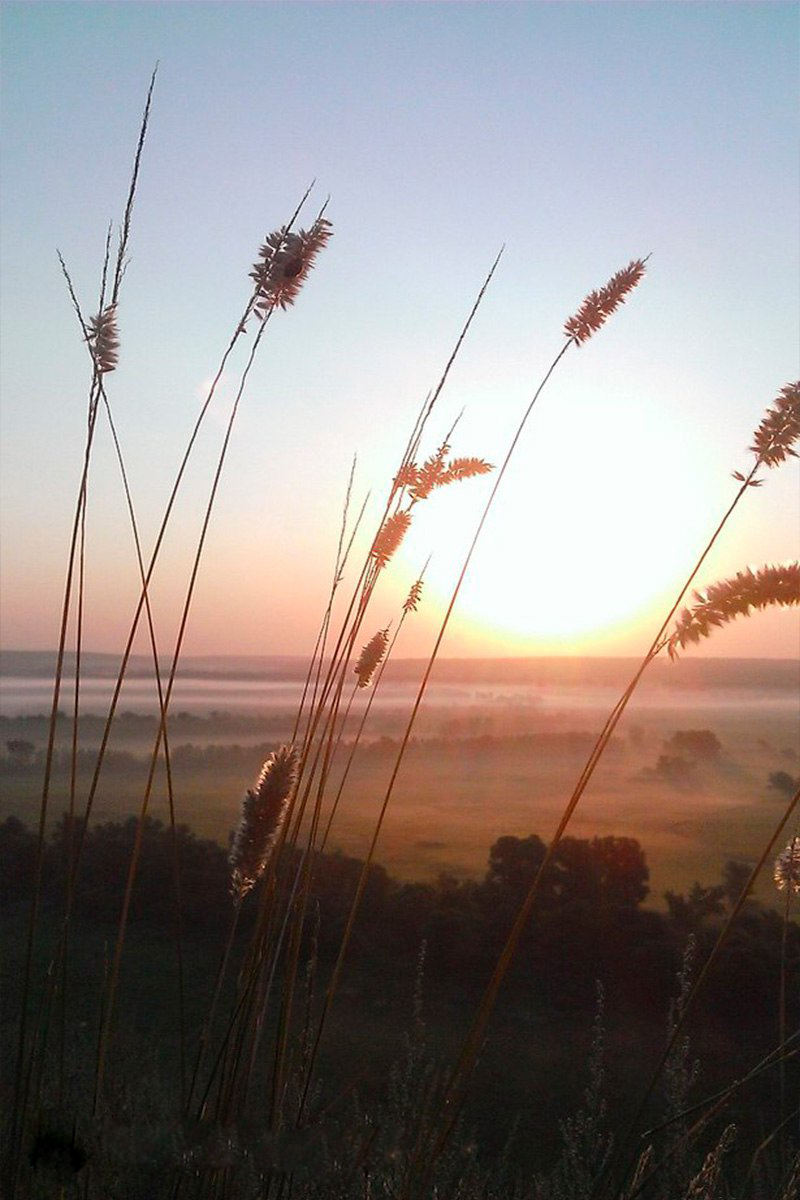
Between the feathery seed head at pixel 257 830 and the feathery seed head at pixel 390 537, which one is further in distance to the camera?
the feathery seed head at pixel 390 537

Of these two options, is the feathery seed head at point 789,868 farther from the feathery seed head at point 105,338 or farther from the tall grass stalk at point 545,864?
the feathery seed head at point 105,338

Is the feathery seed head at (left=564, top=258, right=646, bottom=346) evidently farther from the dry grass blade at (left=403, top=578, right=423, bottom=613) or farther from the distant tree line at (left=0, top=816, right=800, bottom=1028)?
the distant tree line at (left=0, top=816, right=800, bottom=1028)

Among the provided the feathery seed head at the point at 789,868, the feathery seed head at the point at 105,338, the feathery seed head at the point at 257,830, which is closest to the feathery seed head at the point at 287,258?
the feathery seed head at the point at 105,338

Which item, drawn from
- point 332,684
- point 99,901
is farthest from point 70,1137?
point 99,901

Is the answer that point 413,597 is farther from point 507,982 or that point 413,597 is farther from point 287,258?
point 507,982

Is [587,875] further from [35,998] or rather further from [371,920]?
[35,998]

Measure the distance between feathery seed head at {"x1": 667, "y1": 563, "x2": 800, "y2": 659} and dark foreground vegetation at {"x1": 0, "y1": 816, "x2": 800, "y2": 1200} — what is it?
1095 millimetres

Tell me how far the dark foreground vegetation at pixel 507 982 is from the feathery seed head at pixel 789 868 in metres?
0.49

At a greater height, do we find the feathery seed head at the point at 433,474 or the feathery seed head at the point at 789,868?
the feathery seed head at the point at 433,474

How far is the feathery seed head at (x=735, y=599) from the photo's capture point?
1246 mm

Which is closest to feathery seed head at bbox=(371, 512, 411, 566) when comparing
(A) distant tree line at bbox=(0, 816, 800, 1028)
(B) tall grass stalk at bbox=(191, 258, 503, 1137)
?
(B) tall grass stalk at bbox=(191, 258, 503, 1137)

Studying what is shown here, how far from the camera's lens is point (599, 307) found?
156 centimetres

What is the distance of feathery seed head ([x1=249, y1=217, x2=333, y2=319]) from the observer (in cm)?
145

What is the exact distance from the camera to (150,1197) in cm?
145
